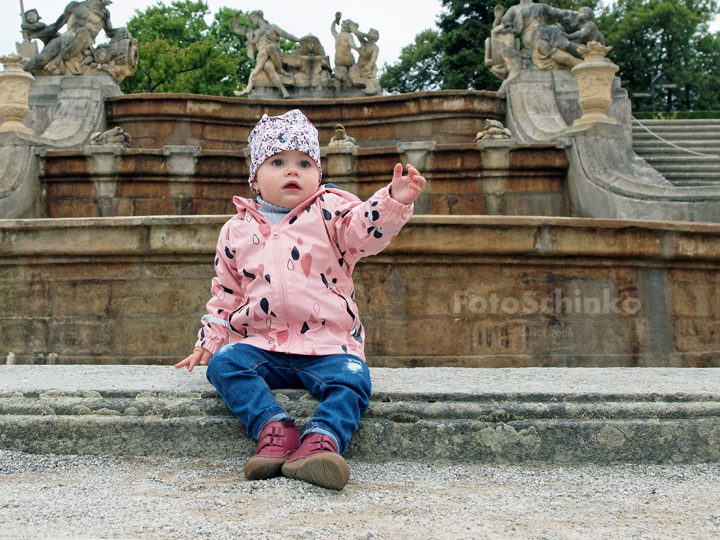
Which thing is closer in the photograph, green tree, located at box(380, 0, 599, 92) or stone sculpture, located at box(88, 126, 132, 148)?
stone sculpture, located at box(88, 126, 132, 148)

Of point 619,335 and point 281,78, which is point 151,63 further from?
point 619,335

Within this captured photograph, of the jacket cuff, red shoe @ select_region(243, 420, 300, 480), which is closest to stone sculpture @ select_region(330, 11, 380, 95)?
the jacket cuff

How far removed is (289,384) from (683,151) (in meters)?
9.04

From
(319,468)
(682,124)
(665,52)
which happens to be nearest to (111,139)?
(319,468)

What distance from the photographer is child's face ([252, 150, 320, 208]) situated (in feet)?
8.52

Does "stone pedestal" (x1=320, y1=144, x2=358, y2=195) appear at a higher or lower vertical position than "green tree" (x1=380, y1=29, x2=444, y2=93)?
lower

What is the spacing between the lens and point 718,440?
2.31 metres

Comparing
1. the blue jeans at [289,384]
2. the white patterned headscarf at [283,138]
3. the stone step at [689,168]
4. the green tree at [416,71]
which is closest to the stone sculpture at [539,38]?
the stone step at [689,168]

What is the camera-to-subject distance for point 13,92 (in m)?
8.39

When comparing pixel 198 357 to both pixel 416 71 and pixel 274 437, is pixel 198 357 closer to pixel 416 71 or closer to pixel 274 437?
pixel 274 437

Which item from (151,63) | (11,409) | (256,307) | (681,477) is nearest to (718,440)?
(681,477)

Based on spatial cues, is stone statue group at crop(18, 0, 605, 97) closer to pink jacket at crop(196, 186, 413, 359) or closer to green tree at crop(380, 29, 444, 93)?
pink jacket at crop(196, 186, 413, 359)

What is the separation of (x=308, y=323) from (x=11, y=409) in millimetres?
1111

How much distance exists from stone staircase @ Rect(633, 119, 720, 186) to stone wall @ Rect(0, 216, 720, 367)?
16.6ft
